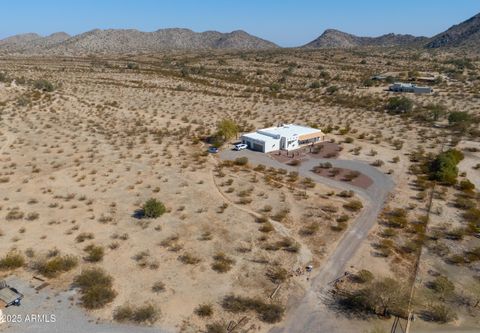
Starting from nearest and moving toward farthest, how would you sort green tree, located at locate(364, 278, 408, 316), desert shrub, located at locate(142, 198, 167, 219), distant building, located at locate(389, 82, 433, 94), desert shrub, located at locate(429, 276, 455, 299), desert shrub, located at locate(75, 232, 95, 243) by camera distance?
green tree, located at locate(364, 278, 408, 316) < desert shrub, located at locate(429, 276, 455, 299) < desert shrub, located at locate(75, 232, 95, 243) < desert shrub, located at locate(142, 198, 167, 219) < distant building, located at locate(389, 82, 433, 94)

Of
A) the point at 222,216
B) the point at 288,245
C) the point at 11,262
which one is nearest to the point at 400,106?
the point at 222,216

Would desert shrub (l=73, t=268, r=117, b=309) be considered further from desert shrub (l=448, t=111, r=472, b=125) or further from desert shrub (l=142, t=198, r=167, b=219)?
desert shrub (l=448, t=111, r=472, b=125)

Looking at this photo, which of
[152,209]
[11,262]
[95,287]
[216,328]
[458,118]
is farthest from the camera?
[458,118]

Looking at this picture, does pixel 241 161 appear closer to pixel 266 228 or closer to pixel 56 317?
pixel 266 228

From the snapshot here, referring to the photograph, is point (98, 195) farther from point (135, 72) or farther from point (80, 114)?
point (135, 72)

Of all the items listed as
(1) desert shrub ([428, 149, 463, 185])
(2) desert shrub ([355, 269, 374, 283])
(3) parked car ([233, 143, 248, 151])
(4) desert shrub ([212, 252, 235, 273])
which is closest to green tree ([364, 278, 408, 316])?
(2) desert shrub ([355, 269, 374, 283])

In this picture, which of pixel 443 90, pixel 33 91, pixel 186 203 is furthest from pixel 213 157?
pixel 443 90

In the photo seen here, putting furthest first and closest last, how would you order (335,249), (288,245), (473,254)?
(288,245) → (335,249) → (473,254)
